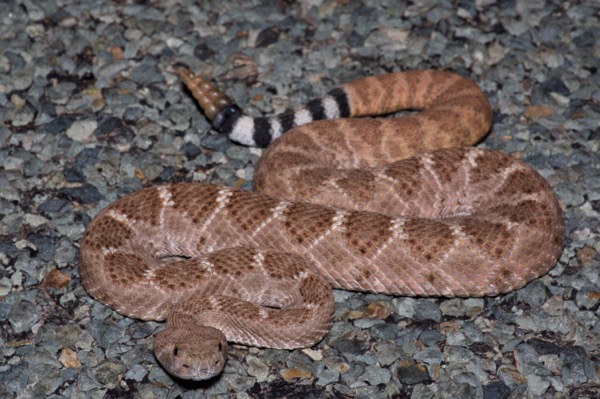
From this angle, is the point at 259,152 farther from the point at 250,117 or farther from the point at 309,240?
the point at 309,240

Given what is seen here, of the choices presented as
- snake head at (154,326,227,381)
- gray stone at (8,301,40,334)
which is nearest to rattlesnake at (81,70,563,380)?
snake head at (154,326,227,381)

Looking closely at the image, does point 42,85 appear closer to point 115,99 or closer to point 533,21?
point 115,99

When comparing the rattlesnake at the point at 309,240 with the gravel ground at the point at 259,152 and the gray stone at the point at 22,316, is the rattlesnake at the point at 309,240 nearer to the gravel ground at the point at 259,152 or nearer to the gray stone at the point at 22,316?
the gravel ground at the point at 259,152

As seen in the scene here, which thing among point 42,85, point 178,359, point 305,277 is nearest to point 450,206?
point 305,277

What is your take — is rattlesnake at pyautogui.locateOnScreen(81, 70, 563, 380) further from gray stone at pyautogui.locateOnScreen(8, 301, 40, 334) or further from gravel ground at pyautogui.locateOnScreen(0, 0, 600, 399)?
gray stone at pyautogui.locateOnScreen(8, 301, 40, 334)

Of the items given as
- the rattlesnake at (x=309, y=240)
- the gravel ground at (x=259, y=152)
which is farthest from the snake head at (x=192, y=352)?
the gravel ground at (x=259, y=152)
